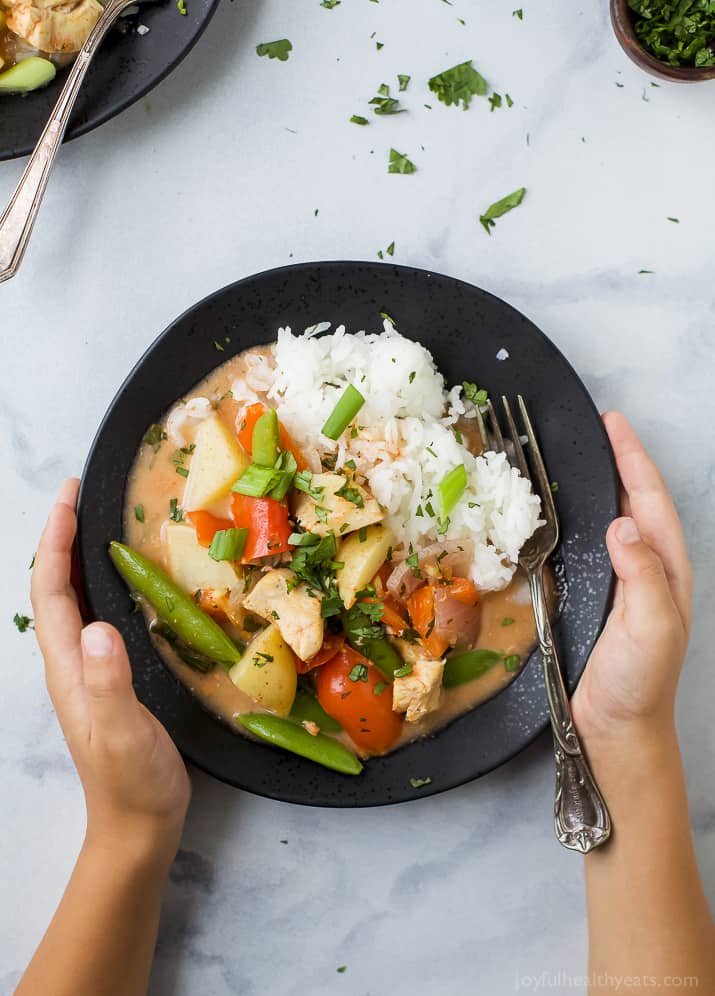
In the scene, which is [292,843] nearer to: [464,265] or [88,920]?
[88,920]

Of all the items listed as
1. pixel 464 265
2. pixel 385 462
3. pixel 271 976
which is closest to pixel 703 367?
pixel 464 265

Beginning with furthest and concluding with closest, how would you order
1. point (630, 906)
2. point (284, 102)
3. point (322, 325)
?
point (284, 102) < point (322, 325) < point (630, 906)

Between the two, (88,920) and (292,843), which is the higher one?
(88,920)

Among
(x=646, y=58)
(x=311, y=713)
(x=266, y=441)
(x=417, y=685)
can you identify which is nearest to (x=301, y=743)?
(x=311, y=713)

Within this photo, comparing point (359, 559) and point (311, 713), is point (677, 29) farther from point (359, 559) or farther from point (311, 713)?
point (311, 713)

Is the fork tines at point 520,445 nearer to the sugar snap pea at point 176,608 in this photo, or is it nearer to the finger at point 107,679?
the sugar snap pea at point 176,608

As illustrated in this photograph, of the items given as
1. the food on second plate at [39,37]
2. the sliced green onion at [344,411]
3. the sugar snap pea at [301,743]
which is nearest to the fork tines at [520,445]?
the sliced green onion at [344,411]
